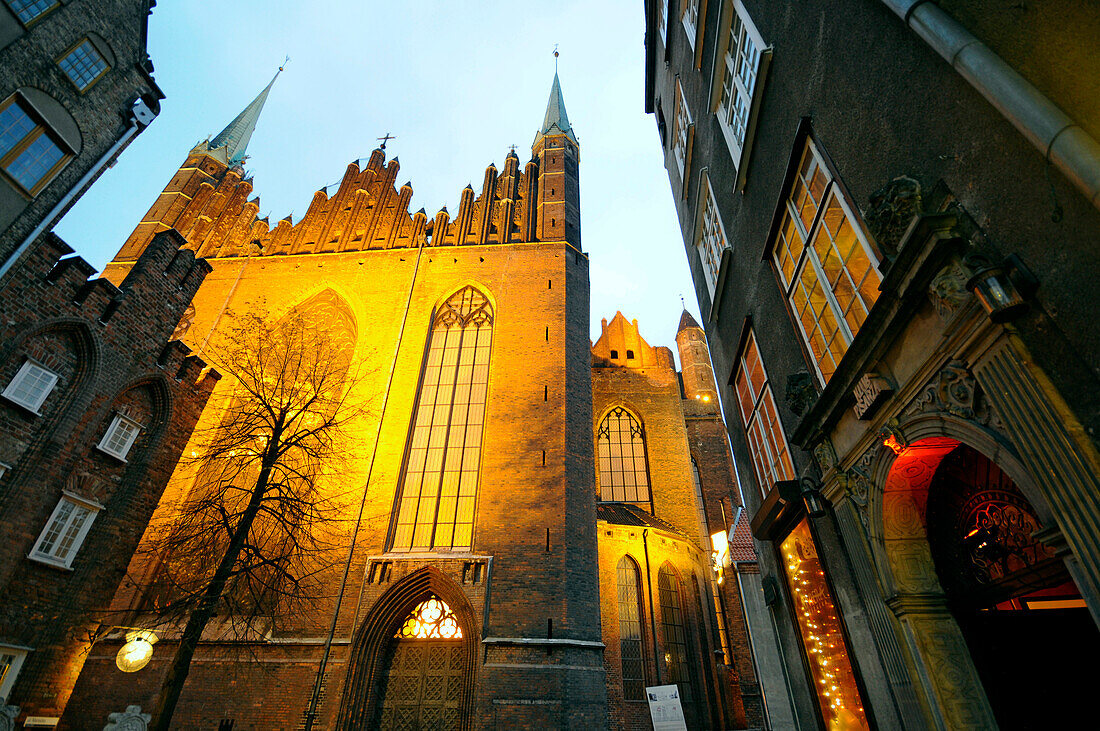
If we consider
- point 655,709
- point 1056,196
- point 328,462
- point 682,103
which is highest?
point 682,103

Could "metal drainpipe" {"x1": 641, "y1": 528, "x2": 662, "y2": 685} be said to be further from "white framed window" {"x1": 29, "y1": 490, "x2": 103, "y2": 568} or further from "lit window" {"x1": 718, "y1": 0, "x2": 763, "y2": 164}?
"white framed window" {"x1": 29, "y1": 490, "x2": 103, "y2": 568}

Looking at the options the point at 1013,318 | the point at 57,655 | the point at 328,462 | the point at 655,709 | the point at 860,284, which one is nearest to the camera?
the point at 1013,318

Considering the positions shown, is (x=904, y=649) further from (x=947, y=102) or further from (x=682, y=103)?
(x=682, y=103)

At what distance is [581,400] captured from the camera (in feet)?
46.6

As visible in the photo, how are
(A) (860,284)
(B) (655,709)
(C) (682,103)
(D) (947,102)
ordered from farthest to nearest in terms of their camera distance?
(B) (655,709), (C) (682,103), (A) (860,284), (D) (947,102)

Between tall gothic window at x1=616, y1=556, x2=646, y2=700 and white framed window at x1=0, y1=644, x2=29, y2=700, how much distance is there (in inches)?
499

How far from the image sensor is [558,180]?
1922cm

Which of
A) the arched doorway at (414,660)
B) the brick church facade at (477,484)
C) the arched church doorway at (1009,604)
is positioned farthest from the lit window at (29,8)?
the arched church doorway at (1009,604)

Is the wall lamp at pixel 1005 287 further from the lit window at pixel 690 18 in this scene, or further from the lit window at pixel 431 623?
the lit window at pixel 431 623

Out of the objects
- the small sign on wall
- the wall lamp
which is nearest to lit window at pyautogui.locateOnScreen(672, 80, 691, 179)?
the wall lamp

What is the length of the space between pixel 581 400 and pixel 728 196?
25.5 ft

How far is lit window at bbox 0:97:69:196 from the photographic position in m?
7.37

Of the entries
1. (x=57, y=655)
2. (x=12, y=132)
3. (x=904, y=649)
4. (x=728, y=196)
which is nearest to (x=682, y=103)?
(x=728, y=196)

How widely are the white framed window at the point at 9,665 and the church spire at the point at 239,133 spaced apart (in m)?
20.5
